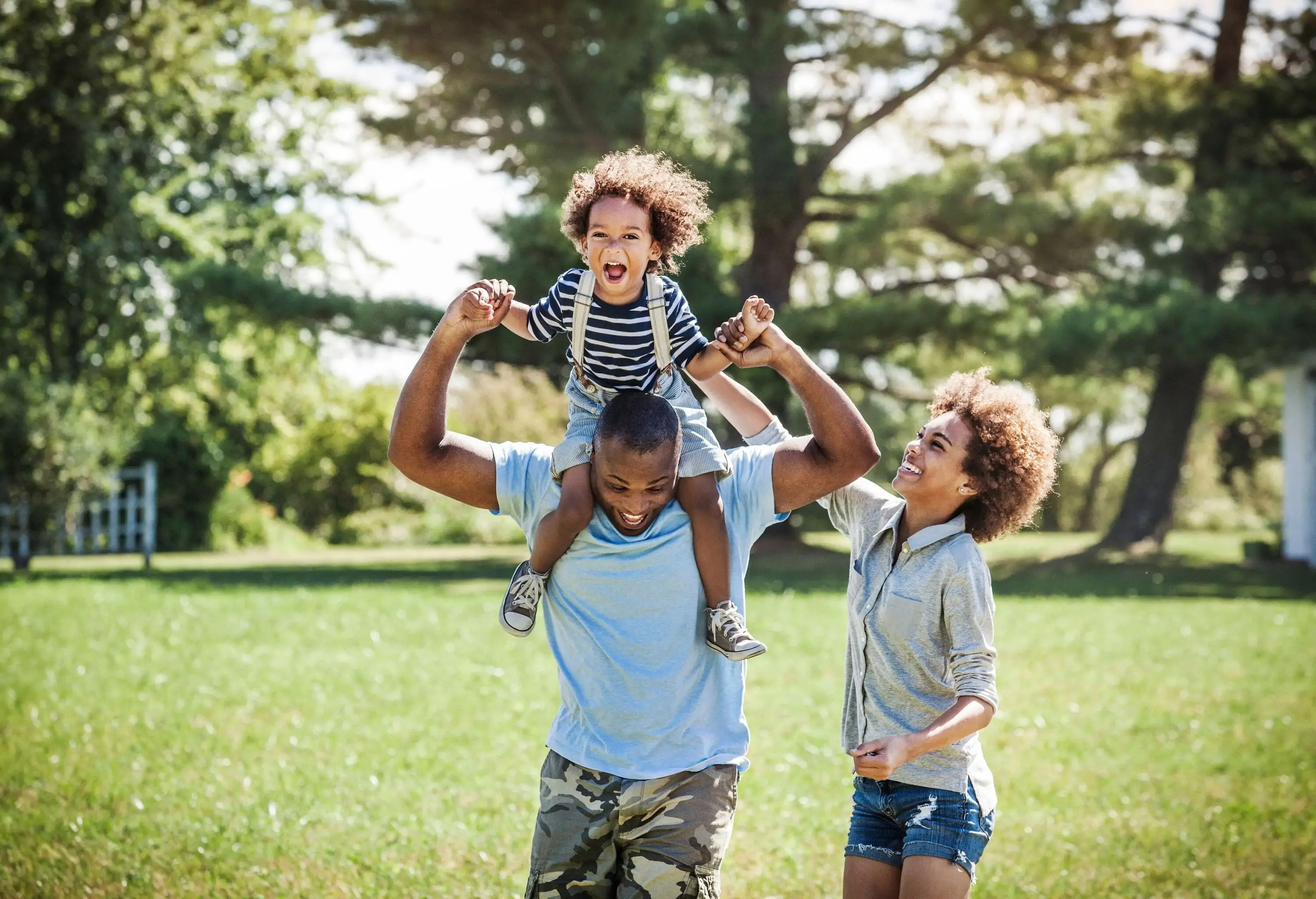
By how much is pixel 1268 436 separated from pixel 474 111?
2564cm

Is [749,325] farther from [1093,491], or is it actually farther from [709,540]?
[1093,491]

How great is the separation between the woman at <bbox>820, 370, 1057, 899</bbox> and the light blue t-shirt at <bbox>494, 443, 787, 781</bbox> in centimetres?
39

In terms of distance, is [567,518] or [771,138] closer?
[567,518]

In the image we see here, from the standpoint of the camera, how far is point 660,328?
306 centimetres

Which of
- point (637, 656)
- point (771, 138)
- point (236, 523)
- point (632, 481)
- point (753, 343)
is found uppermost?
point (771, 138)

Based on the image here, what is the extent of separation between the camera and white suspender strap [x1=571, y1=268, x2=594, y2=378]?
10.1ft

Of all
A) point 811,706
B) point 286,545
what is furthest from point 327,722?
point 286,545

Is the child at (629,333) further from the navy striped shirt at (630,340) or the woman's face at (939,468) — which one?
the woman's face at (939,468)

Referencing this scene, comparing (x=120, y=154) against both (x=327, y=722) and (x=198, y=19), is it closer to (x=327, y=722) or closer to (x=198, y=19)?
(x=198, y=19)

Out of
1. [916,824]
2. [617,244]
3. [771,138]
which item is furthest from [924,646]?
[771,138]

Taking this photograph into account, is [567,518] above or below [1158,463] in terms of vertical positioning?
below

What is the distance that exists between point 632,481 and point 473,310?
1.69ft

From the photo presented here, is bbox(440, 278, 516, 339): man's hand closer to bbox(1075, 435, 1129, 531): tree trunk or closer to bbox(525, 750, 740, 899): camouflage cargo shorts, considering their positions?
bbox(525, 750, 740, 899): camouflage cargo shorts

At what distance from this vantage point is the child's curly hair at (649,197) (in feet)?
10.2
